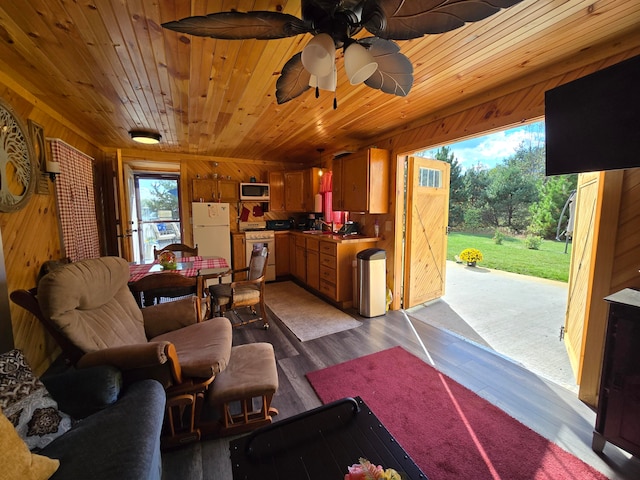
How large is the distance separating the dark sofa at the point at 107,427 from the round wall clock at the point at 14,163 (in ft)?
5.10

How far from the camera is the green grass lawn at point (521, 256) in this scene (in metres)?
5.87

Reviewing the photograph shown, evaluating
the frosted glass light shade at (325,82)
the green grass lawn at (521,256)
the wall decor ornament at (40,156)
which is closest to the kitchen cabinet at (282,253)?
the wall decor ornament at (40,156)

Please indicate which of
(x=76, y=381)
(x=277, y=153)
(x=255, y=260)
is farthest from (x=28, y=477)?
(x=277, y=153)

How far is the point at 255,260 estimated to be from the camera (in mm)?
3172

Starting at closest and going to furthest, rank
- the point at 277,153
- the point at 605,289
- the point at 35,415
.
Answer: the point at 35,415 → the point at 605,289 → the point at 277,153

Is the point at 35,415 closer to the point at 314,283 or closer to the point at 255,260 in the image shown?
the point at 255,260

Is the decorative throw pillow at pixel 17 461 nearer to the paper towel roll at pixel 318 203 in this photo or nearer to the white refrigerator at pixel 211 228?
the white refrigerator at pixel 211 228

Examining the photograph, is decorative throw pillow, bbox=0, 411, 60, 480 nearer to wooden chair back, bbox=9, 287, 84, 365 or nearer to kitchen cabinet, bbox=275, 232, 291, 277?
wooden chair back, bbox=9, 287, 84, 365

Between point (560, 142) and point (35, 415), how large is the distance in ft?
10.3

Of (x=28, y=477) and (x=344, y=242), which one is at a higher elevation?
(x=344, y=242)

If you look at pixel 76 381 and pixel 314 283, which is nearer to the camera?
pixel 76 381

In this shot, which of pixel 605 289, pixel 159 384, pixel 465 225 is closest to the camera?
pixel 159 384

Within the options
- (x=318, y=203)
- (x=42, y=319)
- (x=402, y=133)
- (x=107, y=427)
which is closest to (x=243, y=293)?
(x=42, y=319)

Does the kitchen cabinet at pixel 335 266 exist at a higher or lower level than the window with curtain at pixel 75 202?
lower
